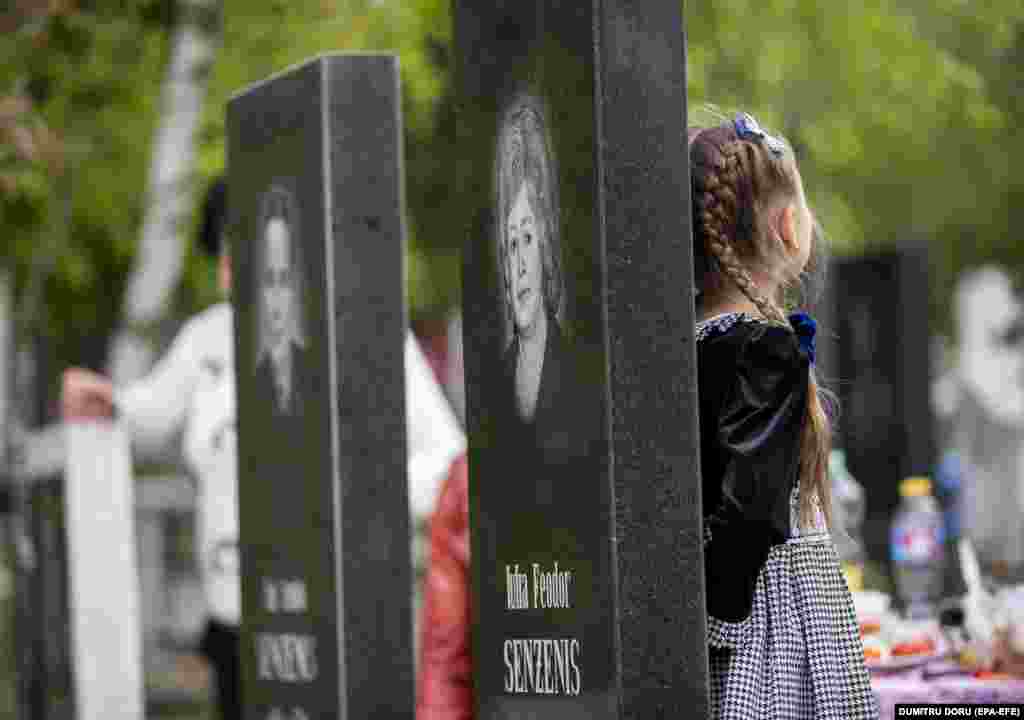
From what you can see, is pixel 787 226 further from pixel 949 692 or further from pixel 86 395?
pixel 86 395

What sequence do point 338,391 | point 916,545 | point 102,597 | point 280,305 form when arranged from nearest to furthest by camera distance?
point 338,391
point 280,305
point 916,545
point 102,597

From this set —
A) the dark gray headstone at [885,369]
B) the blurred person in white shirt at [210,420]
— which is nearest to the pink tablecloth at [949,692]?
the blurred person in white shirt at [210,420]

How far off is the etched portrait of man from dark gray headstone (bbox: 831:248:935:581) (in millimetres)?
8283

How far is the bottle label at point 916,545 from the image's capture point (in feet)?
24.1

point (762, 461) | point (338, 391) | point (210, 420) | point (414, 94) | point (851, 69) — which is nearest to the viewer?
point (762, 461)

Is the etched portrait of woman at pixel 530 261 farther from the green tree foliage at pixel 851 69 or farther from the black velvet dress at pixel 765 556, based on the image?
the green tree foliage at pixel 851 69

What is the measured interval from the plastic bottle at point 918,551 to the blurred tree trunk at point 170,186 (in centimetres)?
609

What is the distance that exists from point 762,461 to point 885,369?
36.2ft

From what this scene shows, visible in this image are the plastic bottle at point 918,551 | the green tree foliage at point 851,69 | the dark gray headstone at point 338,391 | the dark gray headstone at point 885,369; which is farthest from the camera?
the dark gray headstone at point 885,369

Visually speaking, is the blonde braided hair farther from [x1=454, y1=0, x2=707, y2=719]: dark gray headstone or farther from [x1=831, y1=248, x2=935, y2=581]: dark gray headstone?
[x1=831, y1=248, x2=935, y2=581]: dark gray headstone

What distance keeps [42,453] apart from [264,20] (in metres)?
4.10

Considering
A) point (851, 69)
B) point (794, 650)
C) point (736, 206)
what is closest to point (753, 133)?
point (736, 206)

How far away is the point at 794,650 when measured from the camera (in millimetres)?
4133

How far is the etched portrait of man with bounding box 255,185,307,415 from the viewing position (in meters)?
6.04
